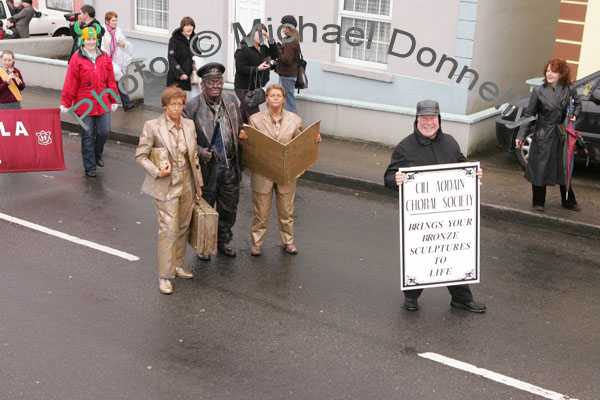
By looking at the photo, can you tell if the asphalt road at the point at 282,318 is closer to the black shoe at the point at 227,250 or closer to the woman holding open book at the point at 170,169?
the black shoe at the point at 227,250

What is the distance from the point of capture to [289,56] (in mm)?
12961

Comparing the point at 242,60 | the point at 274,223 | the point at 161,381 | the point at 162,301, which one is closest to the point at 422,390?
the point at 161,381

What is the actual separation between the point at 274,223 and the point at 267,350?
325 cm

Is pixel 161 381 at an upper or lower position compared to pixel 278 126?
lower

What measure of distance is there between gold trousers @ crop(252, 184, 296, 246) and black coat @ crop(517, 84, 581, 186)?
10.4 feet

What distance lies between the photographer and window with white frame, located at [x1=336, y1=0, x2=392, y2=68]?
45.2 feet

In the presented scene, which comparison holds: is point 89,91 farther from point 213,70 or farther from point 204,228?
point 204,228

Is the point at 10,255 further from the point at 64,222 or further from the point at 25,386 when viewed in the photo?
the point at 25,386

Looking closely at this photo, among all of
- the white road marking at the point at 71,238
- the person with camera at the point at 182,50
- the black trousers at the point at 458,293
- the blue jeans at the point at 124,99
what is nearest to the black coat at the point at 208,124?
the white road marking at the point at 71,238

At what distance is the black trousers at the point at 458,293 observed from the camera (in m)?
7.23

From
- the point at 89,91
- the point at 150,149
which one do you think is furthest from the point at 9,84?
the point at 150,149

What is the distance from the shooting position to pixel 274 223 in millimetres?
9562

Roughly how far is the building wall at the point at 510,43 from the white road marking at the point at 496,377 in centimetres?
736

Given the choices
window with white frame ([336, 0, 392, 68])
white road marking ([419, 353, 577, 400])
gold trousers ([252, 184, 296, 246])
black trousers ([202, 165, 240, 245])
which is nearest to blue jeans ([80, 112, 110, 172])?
black trousers ([202, 165, 240, 245])
